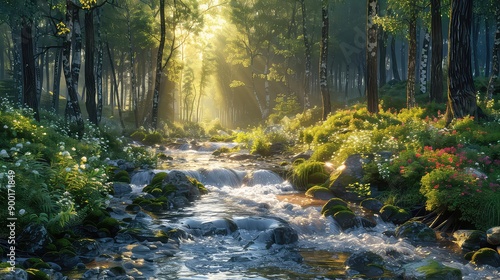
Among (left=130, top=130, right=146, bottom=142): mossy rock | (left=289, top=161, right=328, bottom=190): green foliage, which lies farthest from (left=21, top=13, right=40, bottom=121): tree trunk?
(left=130, top=130, right=146, bottom=142): mossy rock

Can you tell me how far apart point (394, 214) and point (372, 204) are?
3.80ft

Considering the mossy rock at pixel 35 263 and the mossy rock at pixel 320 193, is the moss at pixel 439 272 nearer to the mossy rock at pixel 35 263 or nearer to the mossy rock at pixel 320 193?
the mossy rock at pixel 35 263

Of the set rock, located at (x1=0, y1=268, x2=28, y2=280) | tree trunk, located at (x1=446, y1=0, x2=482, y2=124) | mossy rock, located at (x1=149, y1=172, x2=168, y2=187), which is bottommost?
rock, located at (x1=0, y1=268, x2=28, y2=280)

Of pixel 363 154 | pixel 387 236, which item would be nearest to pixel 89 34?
pixel 363 154

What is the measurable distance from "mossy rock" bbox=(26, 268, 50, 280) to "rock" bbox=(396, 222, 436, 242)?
24.4 ft

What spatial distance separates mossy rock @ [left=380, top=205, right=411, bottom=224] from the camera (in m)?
12.2

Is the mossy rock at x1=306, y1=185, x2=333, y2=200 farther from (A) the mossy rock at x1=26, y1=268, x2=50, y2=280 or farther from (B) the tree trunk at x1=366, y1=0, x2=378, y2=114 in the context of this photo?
(A) the mossy rock at x1=26, y1=268, x2=50, y2=280

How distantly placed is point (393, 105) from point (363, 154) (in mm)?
14622

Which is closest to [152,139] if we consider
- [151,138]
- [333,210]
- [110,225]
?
[151,138]

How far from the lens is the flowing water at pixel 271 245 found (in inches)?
333

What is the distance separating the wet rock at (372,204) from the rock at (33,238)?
8.47 metres

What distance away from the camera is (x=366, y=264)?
28.6ft

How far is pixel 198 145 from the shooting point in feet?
107

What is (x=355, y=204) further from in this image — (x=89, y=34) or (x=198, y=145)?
(x=198, y=145)
